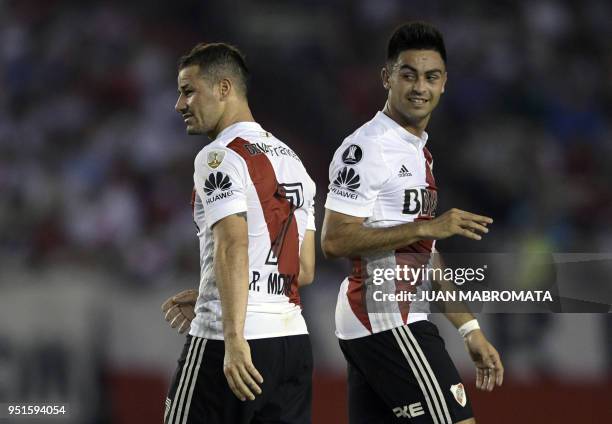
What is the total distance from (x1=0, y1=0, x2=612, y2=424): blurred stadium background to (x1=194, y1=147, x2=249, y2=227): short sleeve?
2567 millimetres

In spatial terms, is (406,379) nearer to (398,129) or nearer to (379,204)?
(379,204)

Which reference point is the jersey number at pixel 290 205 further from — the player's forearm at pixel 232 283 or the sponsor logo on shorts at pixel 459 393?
the sponsor logo on shorts at pixel 459 393

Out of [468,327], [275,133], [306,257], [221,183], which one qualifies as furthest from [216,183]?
[275,133]

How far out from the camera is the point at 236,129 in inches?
147

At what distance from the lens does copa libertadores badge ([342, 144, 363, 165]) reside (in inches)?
164

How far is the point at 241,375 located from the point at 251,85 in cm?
760

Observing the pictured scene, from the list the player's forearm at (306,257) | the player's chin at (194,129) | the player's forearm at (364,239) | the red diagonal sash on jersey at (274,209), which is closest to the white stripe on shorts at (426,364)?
the player's forearm at (364,239)

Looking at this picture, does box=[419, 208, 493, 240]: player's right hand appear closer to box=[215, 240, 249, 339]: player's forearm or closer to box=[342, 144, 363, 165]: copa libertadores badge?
box=[342, 144, 363, 165]: copa libertadores badge

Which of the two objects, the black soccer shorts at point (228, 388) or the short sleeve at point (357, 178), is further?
the short sleeve at point (357, 178)

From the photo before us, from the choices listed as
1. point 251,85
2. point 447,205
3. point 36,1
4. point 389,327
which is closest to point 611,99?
point 447,205

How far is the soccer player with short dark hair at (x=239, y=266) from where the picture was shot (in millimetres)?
3393

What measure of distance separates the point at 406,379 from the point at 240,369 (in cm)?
94

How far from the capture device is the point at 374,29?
38.0ft

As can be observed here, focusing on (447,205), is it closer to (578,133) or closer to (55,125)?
(578,133)
